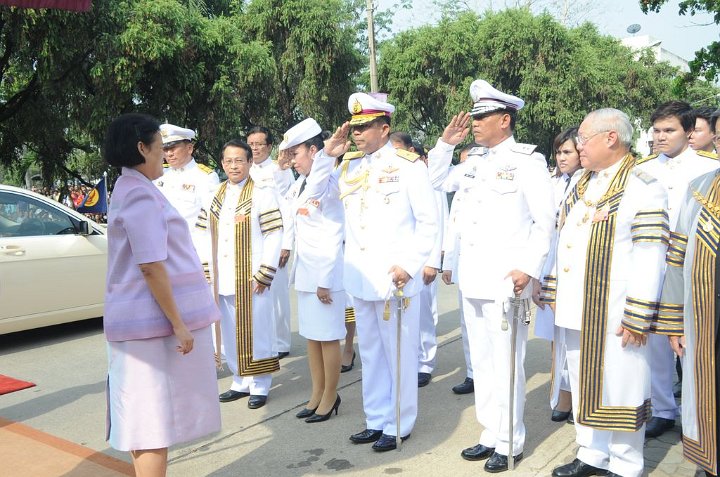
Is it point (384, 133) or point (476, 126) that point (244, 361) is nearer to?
point (384, 133)

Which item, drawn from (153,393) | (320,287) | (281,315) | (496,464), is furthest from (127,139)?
(281,315)

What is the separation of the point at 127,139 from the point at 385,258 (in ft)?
5.62

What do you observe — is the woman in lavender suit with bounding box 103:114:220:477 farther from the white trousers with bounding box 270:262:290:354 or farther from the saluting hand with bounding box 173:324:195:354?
the white trousers with bounding box 270:262:290:354

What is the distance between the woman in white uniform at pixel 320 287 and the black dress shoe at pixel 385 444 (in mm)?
599

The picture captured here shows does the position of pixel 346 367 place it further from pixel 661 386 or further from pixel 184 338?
pixel 184 338

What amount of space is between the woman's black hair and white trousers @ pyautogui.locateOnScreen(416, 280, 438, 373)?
3.13 meters

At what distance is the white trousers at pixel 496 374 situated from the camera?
3.82m

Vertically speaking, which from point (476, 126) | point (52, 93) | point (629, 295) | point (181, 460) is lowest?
point (181, 460)

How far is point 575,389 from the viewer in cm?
360

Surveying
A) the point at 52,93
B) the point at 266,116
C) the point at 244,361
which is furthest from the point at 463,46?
the point at 244,361

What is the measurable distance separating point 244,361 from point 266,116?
60.5ft

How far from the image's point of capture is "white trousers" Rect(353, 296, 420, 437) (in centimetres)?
416

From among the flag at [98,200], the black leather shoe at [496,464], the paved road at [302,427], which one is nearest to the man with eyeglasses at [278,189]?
the paved road at [302,427]

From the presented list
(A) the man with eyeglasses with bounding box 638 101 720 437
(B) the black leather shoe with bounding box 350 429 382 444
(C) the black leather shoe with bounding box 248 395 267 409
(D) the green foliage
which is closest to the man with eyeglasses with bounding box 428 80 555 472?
(B) the black leather shoe with bounding box 350 429 382 444
